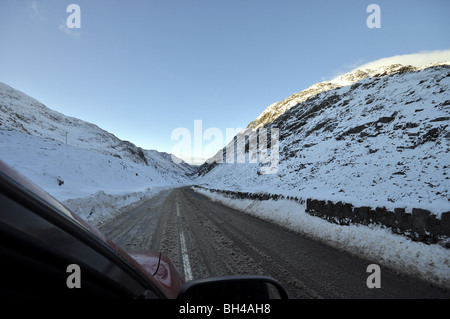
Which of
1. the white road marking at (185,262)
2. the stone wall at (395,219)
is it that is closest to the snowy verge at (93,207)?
the white road marking at (185,262)

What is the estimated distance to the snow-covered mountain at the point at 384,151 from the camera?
9680 mm

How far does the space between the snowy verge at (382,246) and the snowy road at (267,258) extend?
0.87ft

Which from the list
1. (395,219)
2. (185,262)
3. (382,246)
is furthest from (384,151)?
(185,262)

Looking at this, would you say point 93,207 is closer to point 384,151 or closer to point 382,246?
point 382,246

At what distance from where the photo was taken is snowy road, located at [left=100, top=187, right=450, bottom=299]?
3.34 m

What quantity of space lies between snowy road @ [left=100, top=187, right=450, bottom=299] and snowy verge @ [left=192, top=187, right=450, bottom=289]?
0.26 meters

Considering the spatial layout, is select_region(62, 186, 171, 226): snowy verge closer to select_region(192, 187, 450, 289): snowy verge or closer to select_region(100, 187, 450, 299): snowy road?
select_region(100, 187, 450, 299): snowy road

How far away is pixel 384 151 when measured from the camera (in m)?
15.8

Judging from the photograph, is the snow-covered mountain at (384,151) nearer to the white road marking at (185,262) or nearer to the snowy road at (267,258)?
the snowy road at (267,258)

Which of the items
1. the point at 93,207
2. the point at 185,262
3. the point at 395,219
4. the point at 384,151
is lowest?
the point at 185,262

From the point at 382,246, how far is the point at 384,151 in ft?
47.5

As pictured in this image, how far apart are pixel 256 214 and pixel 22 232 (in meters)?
10.2

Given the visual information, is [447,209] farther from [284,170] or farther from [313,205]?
[284,170]

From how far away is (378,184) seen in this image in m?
11.8
